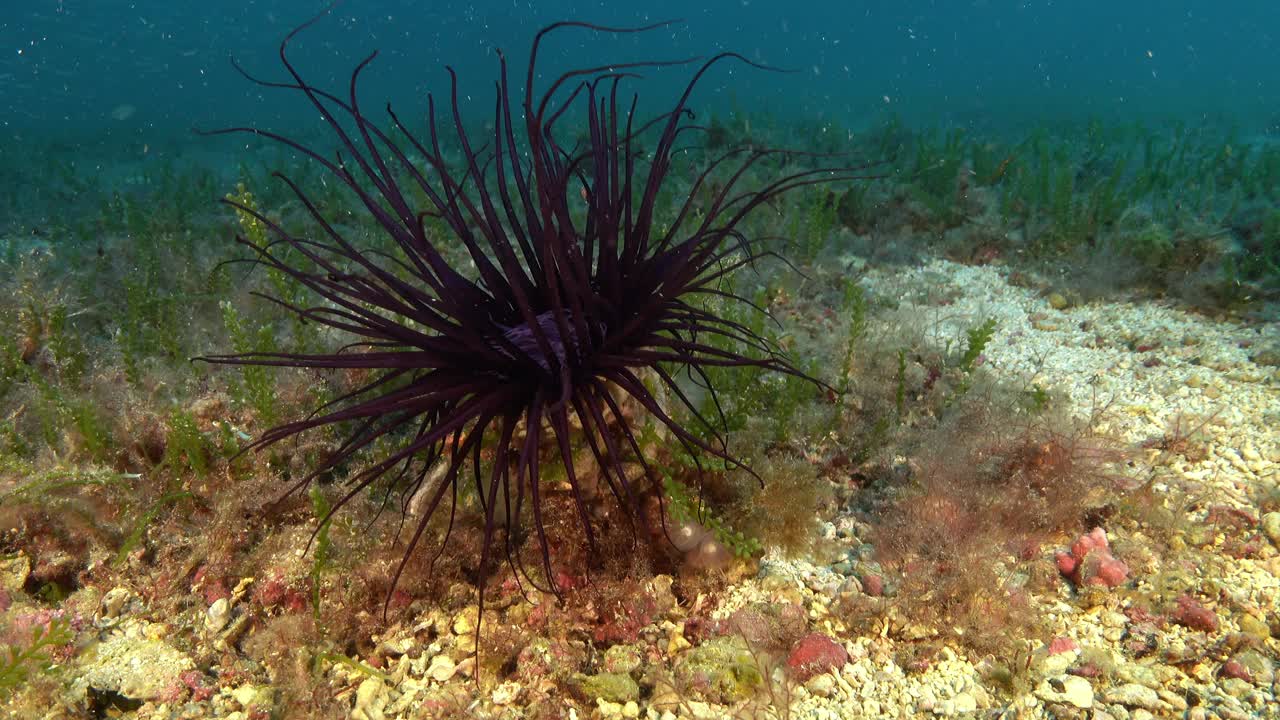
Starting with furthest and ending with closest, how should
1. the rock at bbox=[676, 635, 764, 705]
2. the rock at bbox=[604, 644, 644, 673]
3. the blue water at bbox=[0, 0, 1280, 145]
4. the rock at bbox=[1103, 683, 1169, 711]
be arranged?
the blue water at bbox=[0, 0, 1280, 145] → the rock at bbox=[604, 644, 644, 673] → the rock at bbox=[676, 635, 764, 705] → the rock at bbox=[1103, 683, 1169, 711]

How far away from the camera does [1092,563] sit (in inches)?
115

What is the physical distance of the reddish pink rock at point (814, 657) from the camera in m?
2.63

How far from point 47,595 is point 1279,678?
530cm

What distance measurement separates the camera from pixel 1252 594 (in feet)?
9.14

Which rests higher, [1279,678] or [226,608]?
[226,608]

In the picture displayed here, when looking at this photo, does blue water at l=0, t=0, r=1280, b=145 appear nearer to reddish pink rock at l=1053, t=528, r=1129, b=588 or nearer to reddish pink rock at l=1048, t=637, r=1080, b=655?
reddish pink rock at l=1053, t=528, r=1129, b=588

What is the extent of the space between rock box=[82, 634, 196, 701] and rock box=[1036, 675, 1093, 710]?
3.51m

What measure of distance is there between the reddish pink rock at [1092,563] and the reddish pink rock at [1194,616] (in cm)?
21

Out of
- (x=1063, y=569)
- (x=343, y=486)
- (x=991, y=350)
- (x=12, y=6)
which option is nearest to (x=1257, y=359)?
(x=991, y=350)

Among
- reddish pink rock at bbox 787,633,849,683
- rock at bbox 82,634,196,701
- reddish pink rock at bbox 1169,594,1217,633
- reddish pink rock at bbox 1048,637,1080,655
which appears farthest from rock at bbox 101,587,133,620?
reddish pink rock at bbox 1169,594,1217,633

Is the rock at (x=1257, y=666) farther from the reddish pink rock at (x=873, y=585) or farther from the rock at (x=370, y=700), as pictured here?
the rock at (x=370, y=700)

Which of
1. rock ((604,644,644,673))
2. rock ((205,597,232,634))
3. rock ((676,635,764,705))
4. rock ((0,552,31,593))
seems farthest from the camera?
rock ((0,552,31,593))

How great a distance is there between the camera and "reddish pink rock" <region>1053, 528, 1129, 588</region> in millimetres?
2878

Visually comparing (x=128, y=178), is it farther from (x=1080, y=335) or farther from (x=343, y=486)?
(x=1080, y=335)
